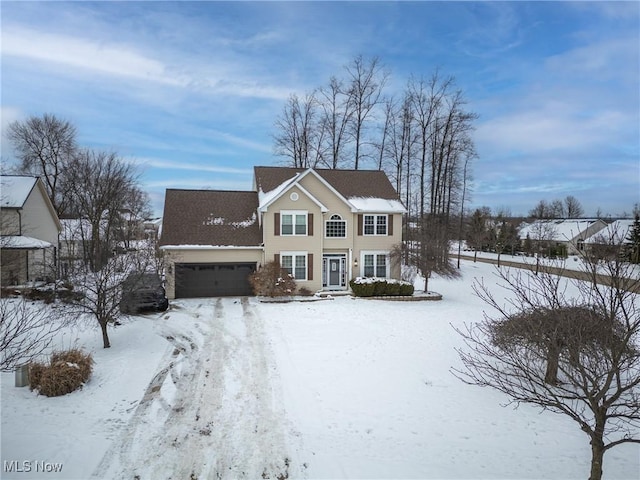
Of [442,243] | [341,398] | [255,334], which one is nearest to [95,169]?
[255,334]

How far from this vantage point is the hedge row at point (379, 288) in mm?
20641

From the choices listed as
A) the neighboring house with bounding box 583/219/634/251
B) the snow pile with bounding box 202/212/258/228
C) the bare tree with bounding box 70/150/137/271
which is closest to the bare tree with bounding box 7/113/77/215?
the bare tree with bounding box 70/150/137/271

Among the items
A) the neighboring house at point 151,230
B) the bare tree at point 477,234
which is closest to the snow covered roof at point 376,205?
the neighboring house at point 151,230

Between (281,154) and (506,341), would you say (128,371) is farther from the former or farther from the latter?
(281,154)

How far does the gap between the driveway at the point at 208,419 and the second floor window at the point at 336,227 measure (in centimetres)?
1080

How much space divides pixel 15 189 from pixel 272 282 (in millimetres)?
18891

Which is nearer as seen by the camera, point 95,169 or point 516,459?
point 516,459

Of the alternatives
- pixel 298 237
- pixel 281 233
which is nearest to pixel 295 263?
pixel 298 237

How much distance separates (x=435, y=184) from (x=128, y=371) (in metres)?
30.0

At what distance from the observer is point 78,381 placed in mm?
9102

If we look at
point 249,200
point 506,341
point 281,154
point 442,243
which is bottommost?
point 506,341

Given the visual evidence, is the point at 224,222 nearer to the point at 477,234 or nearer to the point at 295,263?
the point at 295,263

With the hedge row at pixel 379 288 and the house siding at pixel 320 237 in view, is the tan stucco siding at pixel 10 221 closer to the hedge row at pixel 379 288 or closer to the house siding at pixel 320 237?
the house siding at pixel 320 237

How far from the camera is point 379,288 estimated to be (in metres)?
20.8
